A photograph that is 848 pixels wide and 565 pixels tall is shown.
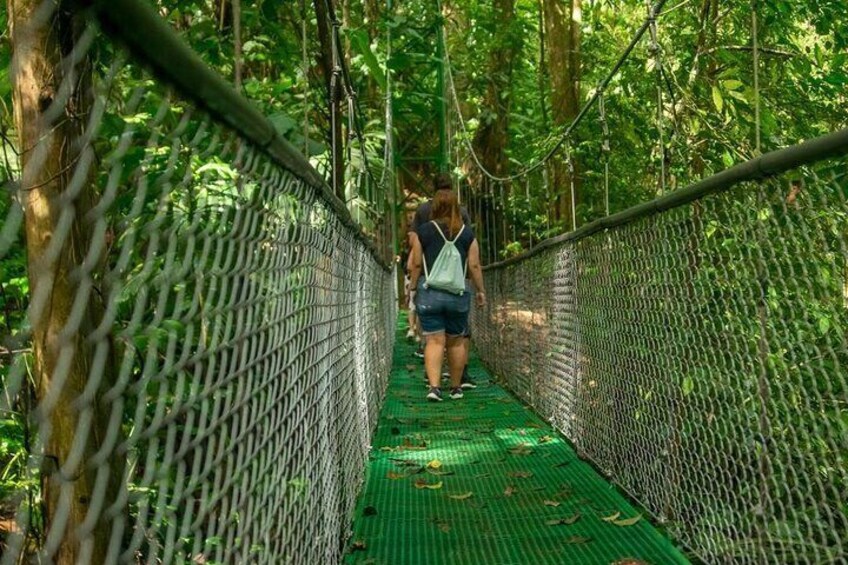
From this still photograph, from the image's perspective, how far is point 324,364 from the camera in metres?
2.10

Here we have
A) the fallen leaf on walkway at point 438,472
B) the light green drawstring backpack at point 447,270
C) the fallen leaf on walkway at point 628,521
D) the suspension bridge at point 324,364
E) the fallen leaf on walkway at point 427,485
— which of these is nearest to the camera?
the suspension bridge at point 324,364

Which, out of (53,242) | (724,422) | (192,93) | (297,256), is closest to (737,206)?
(724,422)

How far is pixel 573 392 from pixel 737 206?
1.80 m

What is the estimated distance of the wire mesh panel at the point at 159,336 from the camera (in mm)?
677

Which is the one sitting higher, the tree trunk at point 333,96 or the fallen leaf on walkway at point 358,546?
the tree trunk at point 333,96

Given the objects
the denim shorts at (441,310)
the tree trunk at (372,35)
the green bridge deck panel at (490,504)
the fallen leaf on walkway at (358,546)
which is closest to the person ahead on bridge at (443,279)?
the denim shorts at (441,310)

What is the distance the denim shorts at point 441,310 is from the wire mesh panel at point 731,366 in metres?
1.64

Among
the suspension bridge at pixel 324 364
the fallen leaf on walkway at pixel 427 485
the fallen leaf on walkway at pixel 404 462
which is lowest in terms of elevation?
the fallen leaf on walkway at pixel 427 485

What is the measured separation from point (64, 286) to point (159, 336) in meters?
0.26

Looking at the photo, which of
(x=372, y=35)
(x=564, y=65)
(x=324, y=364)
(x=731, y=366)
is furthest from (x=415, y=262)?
(x=372, y=35)

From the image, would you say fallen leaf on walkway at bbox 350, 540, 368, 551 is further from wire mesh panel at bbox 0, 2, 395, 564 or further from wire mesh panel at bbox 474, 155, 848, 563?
wire mesh panel at bbox 474, 155, 848, 563

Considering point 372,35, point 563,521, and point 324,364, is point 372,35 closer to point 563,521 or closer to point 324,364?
point 563,521

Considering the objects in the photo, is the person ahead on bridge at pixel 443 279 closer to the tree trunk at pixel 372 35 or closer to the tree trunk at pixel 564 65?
the tree trunk at pixel 564 65

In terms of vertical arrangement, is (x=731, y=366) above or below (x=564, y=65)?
below
